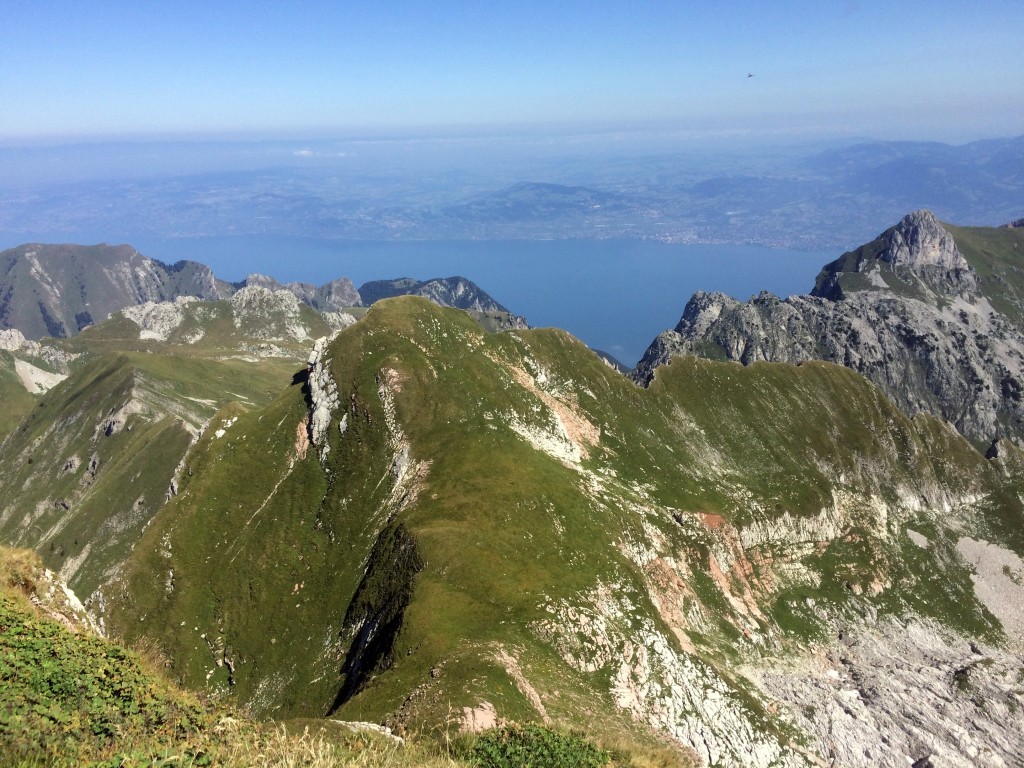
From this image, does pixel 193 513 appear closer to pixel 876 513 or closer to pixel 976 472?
pixel 876 513

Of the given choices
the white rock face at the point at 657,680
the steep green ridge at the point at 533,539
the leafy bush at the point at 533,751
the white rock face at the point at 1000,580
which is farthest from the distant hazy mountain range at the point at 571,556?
the leafy bush at the point at 533,751

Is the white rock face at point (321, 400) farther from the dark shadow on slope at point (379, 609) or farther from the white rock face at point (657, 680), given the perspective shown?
the white rock face at point (657, 680)

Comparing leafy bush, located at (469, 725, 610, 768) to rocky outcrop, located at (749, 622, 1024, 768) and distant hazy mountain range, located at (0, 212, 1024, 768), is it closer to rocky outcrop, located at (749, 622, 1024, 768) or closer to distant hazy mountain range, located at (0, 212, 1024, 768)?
distant hazy mountain range, located at (0, 212, 1024, 768)

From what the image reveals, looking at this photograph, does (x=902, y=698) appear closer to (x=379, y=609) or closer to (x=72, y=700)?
(x=379, y=609)

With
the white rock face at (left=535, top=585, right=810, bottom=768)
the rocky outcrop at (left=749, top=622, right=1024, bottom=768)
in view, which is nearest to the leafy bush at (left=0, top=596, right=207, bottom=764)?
the white rock face at (left=535, top=585, right=810, bottom=768)

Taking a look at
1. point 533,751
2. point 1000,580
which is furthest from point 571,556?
point 1000,580

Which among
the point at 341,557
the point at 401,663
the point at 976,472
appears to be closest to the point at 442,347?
the point at 341,557

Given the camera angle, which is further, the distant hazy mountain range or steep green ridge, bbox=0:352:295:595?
steep green ridge, bbox=0:352:295:595
